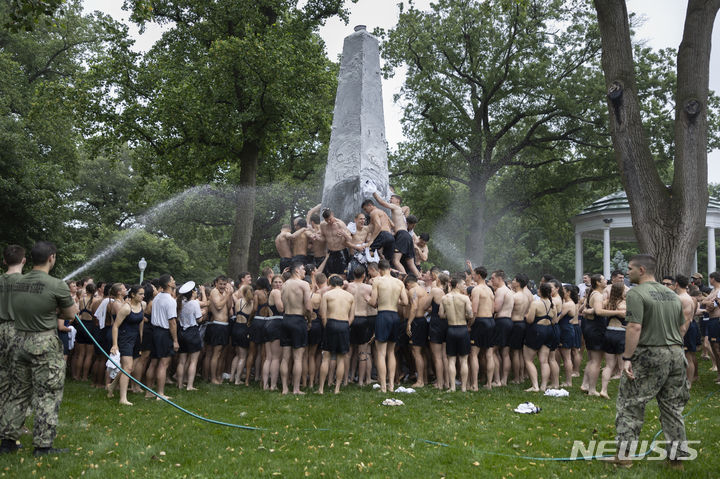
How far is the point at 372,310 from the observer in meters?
10.5

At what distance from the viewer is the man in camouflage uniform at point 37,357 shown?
19.6ft

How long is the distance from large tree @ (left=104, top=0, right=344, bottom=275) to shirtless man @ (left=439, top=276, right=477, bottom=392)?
12628 millimetres

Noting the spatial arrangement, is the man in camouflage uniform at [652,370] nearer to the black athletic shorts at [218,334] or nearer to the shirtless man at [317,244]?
the black athletic shorts at [218,334]

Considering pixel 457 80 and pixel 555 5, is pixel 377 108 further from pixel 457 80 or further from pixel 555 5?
pixel 555 5

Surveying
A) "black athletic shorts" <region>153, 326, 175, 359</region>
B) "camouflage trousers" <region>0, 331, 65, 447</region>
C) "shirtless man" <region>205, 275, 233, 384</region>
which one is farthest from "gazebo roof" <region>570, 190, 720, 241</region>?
"camouflage trousers" <region>0, 331, 65, 447</region>

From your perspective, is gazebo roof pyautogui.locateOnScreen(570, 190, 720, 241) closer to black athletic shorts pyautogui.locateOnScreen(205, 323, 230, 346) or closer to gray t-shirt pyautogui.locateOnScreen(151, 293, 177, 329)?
black athletic shorts pyautogui.locateOnScreen(205, 323, 230, 346)

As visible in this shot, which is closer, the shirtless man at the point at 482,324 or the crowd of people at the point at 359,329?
the crowd of people at the point at 359,329

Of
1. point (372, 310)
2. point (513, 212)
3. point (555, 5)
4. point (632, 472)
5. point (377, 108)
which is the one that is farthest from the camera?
point (513, 212)

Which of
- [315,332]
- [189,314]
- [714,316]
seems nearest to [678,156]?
[714,316]

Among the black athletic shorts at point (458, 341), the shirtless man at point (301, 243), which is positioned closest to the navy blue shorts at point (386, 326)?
the black athletic shorts at point (458, 341)

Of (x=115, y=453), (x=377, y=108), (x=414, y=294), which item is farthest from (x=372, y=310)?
(x=377, y=108)

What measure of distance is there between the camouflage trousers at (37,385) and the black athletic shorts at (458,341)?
6472 mm

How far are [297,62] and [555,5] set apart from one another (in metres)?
14.6

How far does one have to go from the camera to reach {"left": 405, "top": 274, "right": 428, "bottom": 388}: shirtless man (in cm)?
1052
